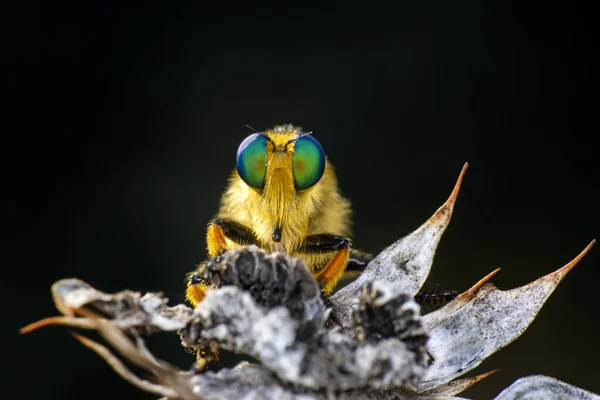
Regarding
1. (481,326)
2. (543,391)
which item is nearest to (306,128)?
(481,326)

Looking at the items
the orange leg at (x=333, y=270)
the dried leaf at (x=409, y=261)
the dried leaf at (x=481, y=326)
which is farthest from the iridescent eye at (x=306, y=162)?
the dried leaf at (x=481, y=326)

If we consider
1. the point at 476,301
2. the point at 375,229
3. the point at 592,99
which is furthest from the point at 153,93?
the point at 476,301

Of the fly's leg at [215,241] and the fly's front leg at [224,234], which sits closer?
the fly's leg at [215,241]

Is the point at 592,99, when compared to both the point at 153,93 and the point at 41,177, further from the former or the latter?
the point at 41,177

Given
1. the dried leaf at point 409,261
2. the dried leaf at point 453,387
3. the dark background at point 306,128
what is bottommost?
the dried leaf at point 453,387

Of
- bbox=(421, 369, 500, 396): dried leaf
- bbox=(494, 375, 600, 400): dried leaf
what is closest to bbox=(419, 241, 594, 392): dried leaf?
bbox=(421, 369, 500, 396): dried leaf

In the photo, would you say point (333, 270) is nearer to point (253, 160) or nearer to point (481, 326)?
point (253, 160)

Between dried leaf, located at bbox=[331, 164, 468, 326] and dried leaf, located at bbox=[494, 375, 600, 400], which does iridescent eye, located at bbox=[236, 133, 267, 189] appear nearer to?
dried leaf, located at bbox=[331, 164, 468, 326]

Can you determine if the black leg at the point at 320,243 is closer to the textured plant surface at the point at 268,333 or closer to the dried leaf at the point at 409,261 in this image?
the dried leaf at the point at 409,261
